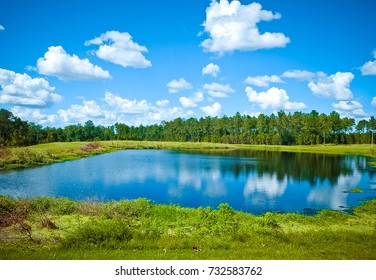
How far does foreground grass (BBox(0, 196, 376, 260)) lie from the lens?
34.2 ft

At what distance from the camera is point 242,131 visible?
467ft

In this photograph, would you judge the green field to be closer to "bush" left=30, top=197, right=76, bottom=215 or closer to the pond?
"bush" left=30, top=197, right=76, bottom=215

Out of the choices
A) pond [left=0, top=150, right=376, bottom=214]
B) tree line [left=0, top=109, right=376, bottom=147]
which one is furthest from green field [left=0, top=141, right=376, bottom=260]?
tree line [left=0, top=109, right=376, bottom=147]

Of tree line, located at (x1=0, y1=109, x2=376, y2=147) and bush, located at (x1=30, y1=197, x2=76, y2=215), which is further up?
tree line, located at (x1=0, y1=109, x2=376, y2=147)

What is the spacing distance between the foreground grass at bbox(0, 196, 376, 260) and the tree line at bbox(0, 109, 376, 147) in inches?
3175

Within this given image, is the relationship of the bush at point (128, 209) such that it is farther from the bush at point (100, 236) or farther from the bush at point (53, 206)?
the bush at point (100, 236)

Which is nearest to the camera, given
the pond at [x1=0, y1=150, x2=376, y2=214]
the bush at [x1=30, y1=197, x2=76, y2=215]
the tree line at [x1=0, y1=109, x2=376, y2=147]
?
the bush at [x1=30, y1=197, x2=76, y2=215]

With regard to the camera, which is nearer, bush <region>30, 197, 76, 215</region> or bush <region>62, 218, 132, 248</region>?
bush <region>62, 218, 132, 248</region>

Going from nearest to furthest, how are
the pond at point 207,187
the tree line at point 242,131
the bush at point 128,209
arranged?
the bush at point 128,209
the pond at point 207,187
the tree line at point 242,131

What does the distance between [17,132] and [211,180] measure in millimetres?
37589

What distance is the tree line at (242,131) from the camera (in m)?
114

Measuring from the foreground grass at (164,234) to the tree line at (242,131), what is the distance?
8066 cm

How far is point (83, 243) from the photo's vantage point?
11.0 meters

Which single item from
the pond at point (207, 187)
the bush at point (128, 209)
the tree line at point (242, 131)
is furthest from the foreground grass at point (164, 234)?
the tree line at point (242, 131)
